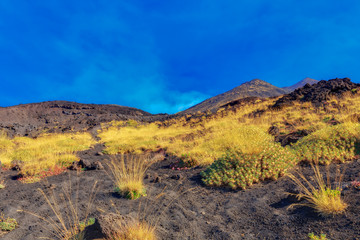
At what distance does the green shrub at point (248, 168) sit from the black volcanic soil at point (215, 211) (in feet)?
0.68

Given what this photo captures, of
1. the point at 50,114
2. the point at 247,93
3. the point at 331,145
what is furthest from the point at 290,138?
the point at 247,93

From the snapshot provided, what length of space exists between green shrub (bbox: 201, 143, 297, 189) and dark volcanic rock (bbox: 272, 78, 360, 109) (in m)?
14.9

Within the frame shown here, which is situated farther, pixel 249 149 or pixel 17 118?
pixel 17 118

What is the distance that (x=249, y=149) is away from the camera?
19.4ft

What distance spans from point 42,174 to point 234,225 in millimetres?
6724

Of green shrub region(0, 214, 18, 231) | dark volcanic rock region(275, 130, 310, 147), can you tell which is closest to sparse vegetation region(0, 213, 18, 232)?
green shrub region(0, 214, 18, 231)

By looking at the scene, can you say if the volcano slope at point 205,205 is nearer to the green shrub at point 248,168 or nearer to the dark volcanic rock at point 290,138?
the green shrub at point 248,168

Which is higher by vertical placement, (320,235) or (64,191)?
(64,191)

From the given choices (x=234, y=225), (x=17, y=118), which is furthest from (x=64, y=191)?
(x=17, y=118)

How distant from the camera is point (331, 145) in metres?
6.46

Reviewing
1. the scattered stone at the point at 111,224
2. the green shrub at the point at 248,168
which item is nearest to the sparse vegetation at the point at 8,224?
the scattered stone at the point at 111,224

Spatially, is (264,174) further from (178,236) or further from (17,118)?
(17,118)

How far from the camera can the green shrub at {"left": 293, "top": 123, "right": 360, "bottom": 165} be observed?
6129 mm

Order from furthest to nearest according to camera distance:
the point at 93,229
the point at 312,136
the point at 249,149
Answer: the point at 312,136
the point at 249,149
the point at 93,229
